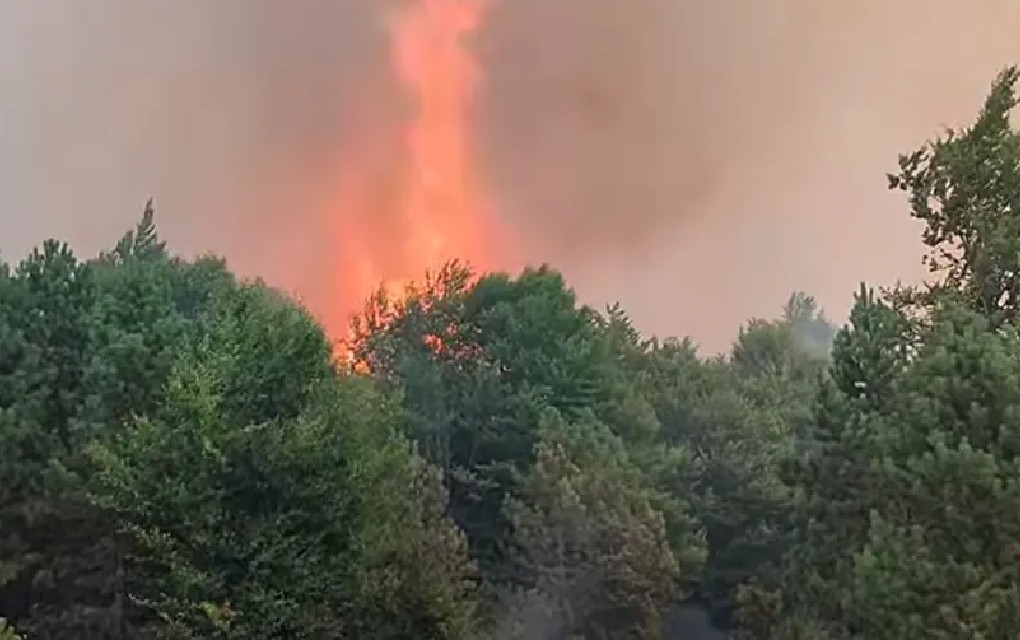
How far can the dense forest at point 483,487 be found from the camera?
1159 centimetres

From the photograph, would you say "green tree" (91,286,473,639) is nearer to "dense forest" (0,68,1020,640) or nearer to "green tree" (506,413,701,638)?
"dense forest" (0,68,1020,640)

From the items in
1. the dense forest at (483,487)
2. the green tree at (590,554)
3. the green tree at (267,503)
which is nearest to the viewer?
the dense forest at (483,487)

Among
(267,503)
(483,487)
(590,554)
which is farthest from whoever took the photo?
(483,487)

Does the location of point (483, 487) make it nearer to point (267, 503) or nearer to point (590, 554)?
point (590, 554)

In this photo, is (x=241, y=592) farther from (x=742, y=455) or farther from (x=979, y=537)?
(x=742, y=455)

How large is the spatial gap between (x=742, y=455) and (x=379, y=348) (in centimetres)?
951

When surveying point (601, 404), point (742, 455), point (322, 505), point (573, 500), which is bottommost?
point (322, 505)

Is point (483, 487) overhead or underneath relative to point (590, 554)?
overhead

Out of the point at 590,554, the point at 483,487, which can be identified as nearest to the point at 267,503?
the point at 590,554

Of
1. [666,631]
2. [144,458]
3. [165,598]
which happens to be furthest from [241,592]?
[666,631]

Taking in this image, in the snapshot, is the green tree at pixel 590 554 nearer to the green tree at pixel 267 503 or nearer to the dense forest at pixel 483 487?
the dense forest at pixel 483 487

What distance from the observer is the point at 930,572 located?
10.9 metres

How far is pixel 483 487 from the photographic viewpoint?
23.4m

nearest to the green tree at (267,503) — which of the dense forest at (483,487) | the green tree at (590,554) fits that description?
the dense forest at (483,487)
